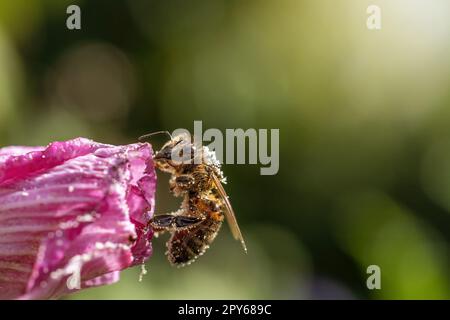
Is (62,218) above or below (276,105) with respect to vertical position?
above

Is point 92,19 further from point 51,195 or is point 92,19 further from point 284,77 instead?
point 51,195

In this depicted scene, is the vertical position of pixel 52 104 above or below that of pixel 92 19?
below

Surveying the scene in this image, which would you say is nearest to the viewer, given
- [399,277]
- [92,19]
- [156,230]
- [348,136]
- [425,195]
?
[156,230]

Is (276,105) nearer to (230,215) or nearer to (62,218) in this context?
(230,215)

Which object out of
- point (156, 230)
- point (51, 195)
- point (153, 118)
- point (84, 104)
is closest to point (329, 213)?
point (153, 118)

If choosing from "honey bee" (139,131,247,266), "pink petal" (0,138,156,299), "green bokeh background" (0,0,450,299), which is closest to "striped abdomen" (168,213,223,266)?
"honey bee" (139,131,247,266)

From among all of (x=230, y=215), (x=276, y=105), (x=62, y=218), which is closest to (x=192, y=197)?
(x=230, y=215)
